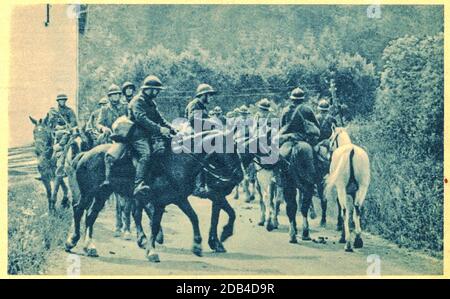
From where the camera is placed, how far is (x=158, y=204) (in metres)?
9.98

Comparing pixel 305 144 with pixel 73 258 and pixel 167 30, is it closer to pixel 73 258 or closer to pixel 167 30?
pixel 167 30

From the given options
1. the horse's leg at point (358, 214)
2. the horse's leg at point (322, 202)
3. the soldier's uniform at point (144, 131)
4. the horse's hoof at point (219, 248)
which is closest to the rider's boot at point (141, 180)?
the soldier's uniform at point (144, 131)

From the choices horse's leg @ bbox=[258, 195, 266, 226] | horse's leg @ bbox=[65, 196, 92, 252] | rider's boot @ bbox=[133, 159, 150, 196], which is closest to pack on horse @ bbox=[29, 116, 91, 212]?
horse's leg @ bbox=[65, 196, 92, 252]

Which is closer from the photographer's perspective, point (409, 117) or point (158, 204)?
point (158, 204)

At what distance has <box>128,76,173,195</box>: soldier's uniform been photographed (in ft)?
32.3

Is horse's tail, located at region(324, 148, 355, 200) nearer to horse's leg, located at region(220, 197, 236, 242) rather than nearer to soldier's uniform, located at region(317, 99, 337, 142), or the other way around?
soldier's uniform, located at region(317, 99, 337, 142)

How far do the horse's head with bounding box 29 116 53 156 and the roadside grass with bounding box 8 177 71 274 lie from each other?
474mm

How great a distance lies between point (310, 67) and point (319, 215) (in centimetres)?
225

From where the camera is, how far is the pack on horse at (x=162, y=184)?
9.92m

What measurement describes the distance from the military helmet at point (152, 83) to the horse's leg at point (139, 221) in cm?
163

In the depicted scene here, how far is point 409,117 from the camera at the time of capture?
10.7 metres
